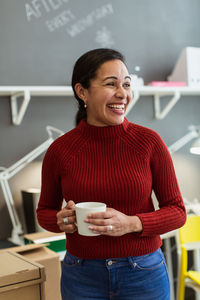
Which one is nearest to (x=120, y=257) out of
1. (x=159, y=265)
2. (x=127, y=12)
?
(x=159, y=265)

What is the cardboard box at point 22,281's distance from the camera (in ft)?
4.03

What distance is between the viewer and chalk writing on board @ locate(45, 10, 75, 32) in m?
2.30

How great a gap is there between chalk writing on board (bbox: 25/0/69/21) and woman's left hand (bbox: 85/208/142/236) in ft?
5.51

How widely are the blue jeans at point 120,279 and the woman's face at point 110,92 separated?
383 millimetres

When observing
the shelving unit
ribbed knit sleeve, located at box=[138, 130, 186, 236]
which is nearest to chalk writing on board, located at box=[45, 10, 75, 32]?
the shelving unit

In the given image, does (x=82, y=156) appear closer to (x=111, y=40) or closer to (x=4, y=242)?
(x=4, y=242)

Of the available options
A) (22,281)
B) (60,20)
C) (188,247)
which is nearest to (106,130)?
(22,281)

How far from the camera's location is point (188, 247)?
2.16 m

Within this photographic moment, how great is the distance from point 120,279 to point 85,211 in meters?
0.22

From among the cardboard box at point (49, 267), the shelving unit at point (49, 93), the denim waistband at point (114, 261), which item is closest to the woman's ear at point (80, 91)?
the denim waistband at point (114, 261)

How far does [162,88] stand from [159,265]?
1.52 metres

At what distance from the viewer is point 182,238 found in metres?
2.12

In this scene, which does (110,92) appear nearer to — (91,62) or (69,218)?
(91,62)

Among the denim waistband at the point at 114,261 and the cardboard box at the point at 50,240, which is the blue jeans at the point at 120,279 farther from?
the cardboard box at the point at 50,240
